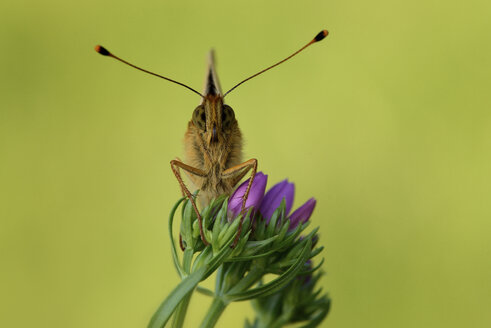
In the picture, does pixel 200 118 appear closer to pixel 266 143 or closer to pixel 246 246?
pixel 246 246

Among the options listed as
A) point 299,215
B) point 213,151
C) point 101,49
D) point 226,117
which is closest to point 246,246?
point 299,215

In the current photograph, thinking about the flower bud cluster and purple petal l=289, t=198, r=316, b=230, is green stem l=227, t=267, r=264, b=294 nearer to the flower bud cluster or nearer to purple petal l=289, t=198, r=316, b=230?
the flower bud cluster

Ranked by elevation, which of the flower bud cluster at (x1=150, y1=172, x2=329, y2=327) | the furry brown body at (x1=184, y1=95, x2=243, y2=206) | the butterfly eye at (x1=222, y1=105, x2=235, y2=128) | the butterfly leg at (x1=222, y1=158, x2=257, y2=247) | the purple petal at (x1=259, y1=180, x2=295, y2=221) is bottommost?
the flower bud cluster at (x1=150, y1=172, x2=329, y2=327)

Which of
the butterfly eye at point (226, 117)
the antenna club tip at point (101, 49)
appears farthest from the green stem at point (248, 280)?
the antenna club tip at point (101, 49)

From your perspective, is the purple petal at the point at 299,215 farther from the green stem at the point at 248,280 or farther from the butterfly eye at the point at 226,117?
the butterfly eye at the point at 226,117

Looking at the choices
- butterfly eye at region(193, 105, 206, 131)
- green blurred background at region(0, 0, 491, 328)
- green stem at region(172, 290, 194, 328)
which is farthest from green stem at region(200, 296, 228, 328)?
green blurred background at region(0, 0, 491, 328)

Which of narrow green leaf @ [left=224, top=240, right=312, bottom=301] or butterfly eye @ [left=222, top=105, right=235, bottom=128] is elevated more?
butterfly eye @ [left=222, top=105, right=235, bottom=128]
